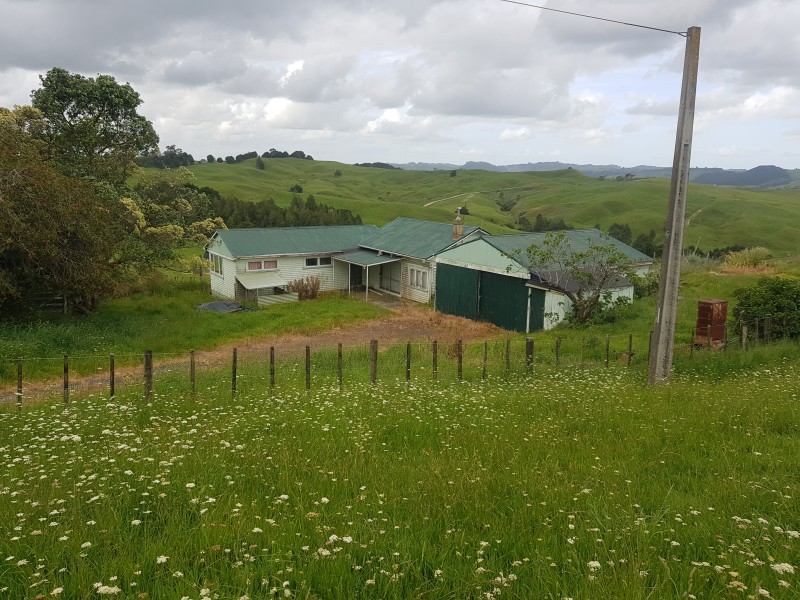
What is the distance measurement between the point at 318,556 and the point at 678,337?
18756 mm

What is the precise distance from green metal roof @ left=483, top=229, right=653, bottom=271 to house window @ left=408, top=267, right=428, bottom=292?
17.6 feet

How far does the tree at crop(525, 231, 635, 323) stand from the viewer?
76.5 ft

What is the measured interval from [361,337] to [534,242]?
9.99m

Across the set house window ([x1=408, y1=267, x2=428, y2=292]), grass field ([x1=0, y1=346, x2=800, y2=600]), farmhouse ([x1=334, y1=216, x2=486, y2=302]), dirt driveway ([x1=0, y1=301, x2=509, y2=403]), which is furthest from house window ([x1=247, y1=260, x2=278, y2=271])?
grass field ([x1=0, y1=346, x2=800, y2=600])

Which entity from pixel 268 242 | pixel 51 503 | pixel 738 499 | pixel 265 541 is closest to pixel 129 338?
pixel 268 242

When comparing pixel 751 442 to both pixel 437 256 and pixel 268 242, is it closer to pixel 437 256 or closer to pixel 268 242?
pixel 437 256

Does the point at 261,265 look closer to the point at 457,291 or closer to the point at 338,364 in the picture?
the point at 457,291

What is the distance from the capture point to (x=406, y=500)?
536 cm

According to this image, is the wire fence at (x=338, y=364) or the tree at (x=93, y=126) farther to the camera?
the tree at (x=93, y=126)

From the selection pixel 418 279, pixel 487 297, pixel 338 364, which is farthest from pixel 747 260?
pixel 338 364

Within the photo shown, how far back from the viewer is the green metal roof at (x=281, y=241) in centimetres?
3416

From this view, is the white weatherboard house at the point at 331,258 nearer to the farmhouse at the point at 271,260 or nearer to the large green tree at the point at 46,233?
the farmhouse at the point at 271,260

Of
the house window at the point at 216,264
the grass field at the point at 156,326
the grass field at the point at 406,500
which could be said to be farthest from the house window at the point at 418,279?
the grass field at the point at 406,500

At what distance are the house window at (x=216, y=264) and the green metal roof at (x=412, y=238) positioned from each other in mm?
9032
